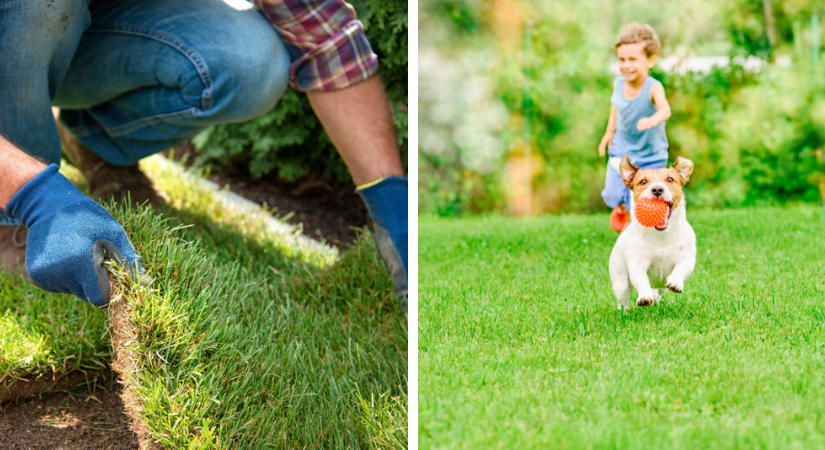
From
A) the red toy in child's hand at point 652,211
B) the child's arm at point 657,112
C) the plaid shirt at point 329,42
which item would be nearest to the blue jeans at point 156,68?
the plaid shirt at point 329,42

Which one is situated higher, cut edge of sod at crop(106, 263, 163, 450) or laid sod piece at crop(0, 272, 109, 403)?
cut edge of sod at crop(106, 263, 163, 450)

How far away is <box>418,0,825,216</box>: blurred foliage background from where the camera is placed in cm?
356

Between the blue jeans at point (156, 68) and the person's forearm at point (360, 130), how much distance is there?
0.76 feet

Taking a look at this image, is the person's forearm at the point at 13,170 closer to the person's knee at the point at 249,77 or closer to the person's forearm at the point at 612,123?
the person's knee at the point at 249,77

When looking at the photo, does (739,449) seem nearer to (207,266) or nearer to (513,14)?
(207,266)

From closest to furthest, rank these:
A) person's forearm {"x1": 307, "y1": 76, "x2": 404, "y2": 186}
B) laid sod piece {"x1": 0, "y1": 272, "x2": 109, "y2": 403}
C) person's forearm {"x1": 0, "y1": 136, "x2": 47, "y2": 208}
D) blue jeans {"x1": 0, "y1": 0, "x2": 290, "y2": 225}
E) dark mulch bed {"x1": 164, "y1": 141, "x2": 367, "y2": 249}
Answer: person's forearm {"x1": 0, "y1": 136, "x2": 47, "y2": 208} → laid sod piece {"x1": 0, "y1": 272, "x2": 109, "y2": 403} → blue jeans {"x1": 0, "y1": 0, "x2": 290, "y2": 225} → person's forearm {"x1": 307, "y1": 76, "x2": 404, "y2": 186} → dark mulch bed {"x1": 164, "y1": 141, "x2": 367, "y2": 249}

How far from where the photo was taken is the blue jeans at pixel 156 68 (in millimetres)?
1984

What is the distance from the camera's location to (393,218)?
208 centimetres

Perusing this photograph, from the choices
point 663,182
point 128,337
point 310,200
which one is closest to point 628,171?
point 663,182

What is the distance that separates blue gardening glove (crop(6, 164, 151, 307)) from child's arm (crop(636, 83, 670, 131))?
1274 millimetres

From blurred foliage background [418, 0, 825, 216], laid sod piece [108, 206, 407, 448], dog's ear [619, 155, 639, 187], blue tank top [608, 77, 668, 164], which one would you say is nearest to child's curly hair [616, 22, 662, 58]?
blue tank top [608, 77, 668, 164]

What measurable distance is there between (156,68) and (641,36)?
4.85 feet

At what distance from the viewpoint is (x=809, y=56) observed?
367 cm

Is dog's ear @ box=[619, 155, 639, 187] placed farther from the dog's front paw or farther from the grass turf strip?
the grass turf strip
